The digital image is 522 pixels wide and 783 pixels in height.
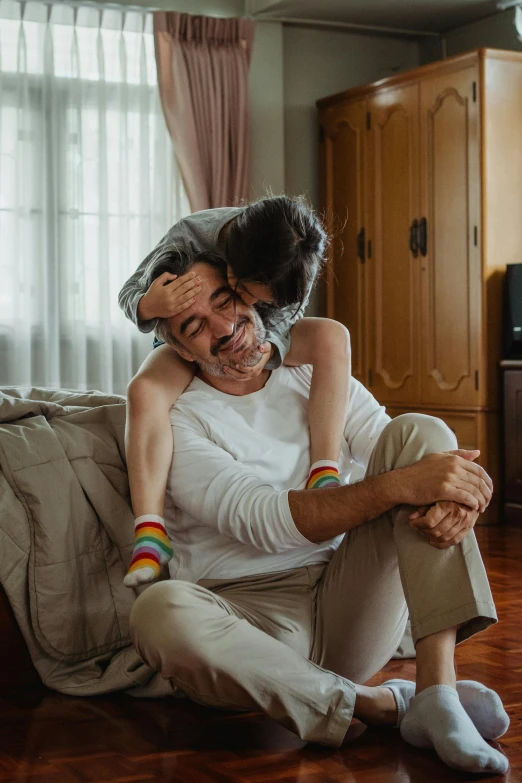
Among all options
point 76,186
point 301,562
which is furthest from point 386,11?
point 301,562

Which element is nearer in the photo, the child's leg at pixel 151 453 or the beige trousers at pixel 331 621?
the beige trousers at pixel 331 621

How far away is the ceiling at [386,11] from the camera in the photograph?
17.1 feet

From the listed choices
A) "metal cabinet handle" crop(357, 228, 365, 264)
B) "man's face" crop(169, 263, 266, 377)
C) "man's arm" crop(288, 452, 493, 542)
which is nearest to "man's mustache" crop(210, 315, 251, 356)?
"man's face" crop(169, 263, 266, 377)

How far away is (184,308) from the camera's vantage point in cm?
196

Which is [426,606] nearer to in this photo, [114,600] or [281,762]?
[281,762]

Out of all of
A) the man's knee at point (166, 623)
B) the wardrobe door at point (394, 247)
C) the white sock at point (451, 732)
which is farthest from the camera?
the wardrobe door at point (394, 247)

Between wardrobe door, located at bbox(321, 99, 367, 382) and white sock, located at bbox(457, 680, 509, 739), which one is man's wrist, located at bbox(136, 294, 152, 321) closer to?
white sock, located at bbox(457, 680, 509, 739)

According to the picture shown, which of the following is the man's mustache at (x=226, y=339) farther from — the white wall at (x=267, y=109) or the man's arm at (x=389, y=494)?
the white wall at (x=267, y=109)

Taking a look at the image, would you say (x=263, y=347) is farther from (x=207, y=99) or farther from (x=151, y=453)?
(x=207, y=99)

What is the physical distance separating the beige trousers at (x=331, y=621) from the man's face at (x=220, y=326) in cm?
36

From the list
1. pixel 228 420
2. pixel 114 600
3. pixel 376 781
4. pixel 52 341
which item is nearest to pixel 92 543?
pixel 114 600

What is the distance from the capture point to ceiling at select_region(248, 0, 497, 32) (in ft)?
17.1

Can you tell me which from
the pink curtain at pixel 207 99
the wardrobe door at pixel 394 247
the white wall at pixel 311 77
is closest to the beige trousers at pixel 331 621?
the wardrobe door at pixel 394 247

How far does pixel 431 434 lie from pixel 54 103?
149 inches
